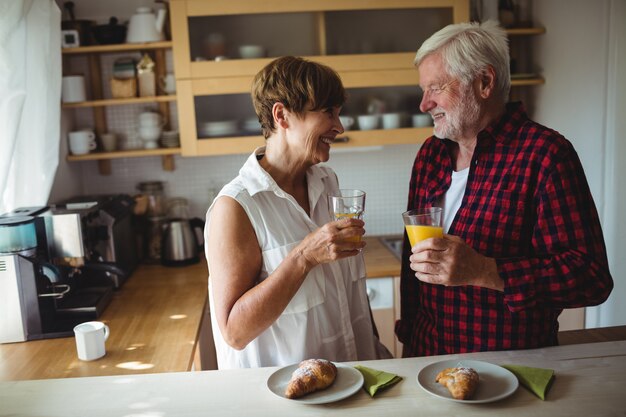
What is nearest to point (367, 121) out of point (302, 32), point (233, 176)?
A: point (302, 32)

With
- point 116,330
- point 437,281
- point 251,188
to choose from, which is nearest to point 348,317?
point 437,281

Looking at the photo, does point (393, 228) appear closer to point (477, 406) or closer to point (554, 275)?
point (554, 275)

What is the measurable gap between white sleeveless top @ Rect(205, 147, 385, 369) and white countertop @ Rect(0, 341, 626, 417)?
179 mm

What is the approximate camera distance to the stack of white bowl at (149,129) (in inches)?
132

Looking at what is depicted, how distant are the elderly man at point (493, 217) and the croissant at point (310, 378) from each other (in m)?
0.32

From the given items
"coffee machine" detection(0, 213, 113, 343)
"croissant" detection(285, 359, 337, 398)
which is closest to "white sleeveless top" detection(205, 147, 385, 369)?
"croissant" detection(285, 359, 337, 398)

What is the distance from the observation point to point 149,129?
336 centimetres

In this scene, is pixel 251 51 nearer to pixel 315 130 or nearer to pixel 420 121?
pixel 420 121

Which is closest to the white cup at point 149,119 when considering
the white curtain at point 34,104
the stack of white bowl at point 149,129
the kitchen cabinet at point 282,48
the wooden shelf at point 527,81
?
the stack of white bowl at point 149,129

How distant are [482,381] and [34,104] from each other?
2.21 meters

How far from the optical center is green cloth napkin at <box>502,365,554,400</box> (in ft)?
4.17

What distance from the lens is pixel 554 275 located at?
4.91ft

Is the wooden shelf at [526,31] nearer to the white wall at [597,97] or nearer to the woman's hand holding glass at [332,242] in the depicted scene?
the white wall at [597,97]

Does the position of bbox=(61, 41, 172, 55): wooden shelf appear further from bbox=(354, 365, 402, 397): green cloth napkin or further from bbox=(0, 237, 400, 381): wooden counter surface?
bbox=(354, 365, 402, 397): green cloth napkin
